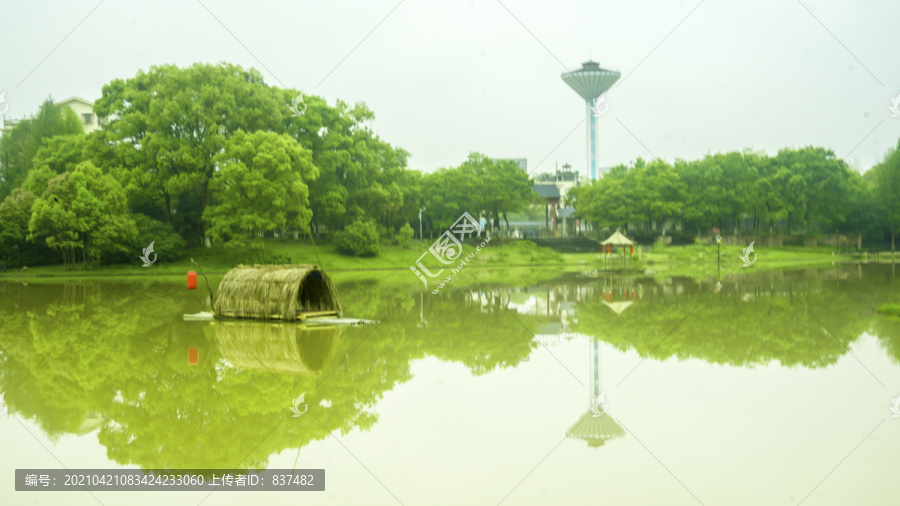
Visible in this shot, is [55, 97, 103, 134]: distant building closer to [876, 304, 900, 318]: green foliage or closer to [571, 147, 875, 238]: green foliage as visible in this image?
[571, 147, 875, 238]: green foliage

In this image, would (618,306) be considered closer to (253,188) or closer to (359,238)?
(253,188)

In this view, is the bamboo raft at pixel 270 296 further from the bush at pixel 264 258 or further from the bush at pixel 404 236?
the bush at pixel 404 236

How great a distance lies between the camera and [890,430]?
25.2 ft

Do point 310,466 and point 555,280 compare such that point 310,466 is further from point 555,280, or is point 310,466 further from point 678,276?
point 678,276

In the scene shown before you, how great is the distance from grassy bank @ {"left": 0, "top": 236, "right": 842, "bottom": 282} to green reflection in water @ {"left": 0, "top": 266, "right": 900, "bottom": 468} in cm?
1307

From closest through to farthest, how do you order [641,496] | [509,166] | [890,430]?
1. [641,496]
2. [890,430]
3. [509,166]

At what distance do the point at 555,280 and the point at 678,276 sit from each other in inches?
225

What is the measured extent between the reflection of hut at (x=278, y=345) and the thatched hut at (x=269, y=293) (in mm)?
407

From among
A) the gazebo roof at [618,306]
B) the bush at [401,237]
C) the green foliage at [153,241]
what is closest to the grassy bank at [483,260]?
the green foliage at [153,241]

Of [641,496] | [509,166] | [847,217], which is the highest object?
[509,166]

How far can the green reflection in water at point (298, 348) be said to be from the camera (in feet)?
26.3

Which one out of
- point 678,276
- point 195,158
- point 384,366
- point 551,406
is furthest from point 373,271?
point 551,406

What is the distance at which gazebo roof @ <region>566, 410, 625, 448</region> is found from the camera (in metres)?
7.40

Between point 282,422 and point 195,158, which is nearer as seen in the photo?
point 282,422
